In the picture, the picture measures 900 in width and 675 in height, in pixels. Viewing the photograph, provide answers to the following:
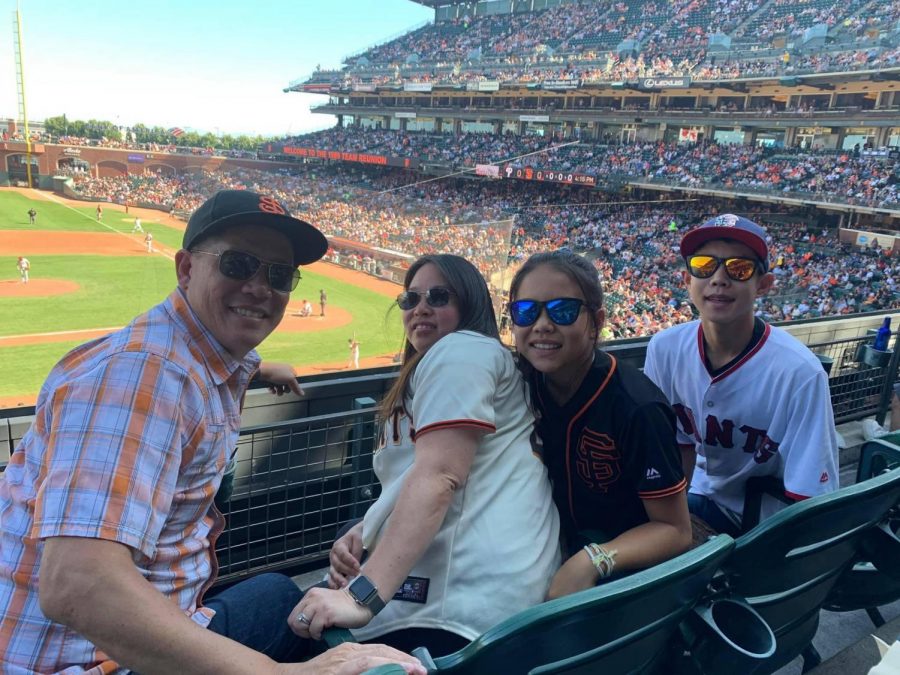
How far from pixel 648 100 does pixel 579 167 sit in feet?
20.2

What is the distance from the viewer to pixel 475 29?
2101 inches

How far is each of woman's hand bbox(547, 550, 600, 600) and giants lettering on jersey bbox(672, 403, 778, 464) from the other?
3.01ft

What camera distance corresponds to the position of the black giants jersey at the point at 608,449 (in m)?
1.62

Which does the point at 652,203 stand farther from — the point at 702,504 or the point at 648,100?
the point at 702,504

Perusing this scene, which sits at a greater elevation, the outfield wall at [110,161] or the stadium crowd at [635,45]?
the stadium crowd at [635,45]

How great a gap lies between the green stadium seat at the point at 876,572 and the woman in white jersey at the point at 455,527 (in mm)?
1065

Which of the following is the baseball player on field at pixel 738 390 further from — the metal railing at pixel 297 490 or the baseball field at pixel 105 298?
the baseball field at pixel 105 298

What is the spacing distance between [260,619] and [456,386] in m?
0.92

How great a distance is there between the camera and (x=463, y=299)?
7.21 feet

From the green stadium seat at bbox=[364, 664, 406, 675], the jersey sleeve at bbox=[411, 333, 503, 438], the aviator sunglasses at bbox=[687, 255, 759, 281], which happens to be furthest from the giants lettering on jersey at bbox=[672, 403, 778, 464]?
the green stadium seat at bbox=[364, 664, 406, 675]

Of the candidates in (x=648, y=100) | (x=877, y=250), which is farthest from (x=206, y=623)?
(x=648, y=100)

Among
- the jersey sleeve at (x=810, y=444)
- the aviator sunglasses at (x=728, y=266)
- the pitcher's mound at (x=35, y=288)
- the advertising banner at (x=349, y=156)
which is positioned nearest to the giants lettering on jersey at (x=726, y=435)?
the jersey sleeve at (x=810, y=444)

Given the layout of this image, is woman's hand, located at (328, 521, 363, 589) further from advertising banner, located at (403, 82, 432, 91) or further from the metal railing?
advertising banner, located at (403, 82, 432, 91)

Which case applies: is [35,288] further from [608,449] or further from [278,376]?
[608,449]
